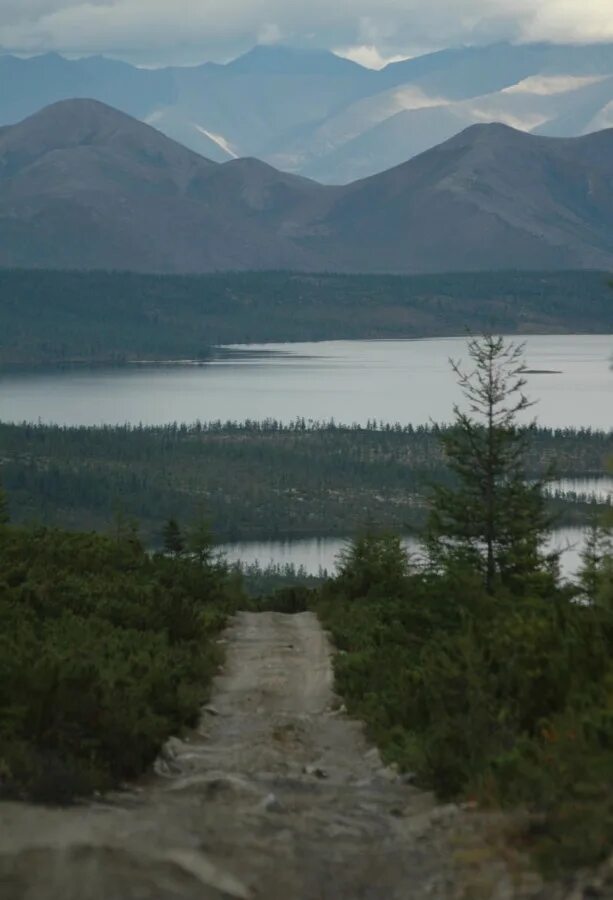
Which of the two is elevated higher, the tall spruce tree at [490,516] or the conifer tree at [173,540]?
the tall spruce tree at [490,516]

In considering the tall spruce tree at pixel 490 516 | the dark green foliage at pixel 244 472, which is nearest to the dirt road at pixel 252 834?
the tall spruce tree at pixel 490 516

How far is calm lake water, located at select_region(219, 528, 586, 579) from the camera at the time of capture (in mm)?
99250

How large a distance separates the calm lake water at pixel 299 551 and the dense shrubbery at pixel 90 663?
Result: 67.9 m

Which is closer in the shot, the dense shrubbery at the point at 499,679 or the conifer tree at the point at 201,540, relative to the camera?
the dense shrubbery at the point at 499,679

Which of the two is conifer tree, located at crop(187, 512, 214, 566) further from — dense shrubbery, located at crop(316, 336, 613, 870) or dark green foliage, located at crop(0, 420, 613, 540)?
dark green foliage, located at crop(0, 420, 613, 540)

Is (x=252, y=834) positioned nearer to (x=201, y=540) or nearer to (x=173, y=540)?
(x=201, y=540)

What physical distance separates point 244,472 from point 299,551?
43.5 m

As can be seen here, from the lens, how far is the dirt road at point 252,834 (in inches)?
303

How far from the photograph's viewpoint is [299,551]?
113 meters

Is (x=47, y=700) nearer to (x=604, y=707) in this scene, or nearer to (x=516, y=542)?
(x=604, y=707)

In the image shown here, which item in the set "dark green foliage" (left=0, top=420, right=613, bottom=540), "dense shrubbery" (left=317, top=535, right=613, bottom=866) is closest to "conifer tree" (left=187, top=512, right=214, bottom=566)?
"dense shrubbery" (left=317, top=535, right=613, bottom=866)

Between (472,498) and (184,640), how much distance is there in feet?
22.6

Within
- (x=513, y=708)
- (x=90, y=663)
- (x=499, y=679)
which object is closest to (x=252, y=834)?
(x=513, y=708)

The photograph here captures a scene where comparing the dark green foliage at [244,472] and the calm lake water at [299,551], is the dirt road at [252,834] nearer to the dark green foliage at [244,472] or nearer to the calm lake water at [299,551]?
the calm lake water at [299,551]
